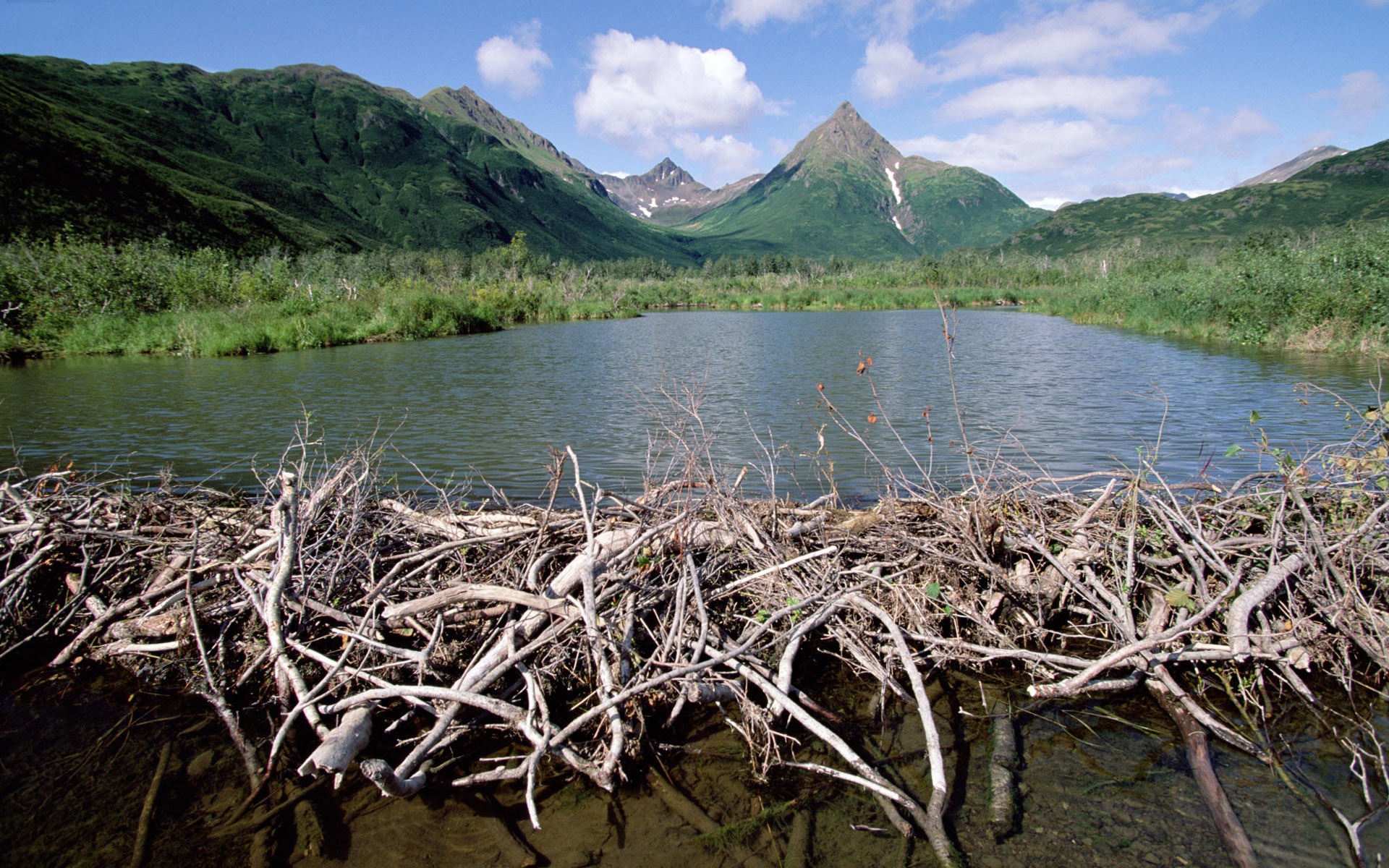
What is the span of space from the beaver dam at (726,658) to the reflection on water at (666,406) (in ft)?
2.97

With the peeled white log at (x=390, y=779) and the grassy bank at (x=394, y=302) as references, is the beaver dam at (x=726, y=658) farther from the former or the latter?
the grassy bank at (x=394, y=302)

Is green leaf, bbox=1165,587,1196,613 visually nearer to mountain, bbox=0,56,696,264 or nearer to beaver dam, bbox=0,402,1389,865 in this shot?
beaver dam, bbox=0,402,1389,865

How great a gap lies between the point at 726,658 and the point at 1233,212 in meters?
188

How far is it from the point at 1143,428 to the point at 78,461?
57.1ft

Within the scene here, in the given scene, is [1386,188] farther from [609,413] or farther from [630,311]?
[609,413]

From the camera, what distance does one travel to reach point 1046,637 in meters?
4.52

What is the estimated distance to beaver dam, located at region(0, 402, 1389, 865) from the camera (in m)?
3.12

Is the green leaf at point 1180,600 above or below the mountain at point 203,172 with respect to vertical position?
below

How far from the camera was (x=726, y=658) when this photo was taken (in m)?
3.21

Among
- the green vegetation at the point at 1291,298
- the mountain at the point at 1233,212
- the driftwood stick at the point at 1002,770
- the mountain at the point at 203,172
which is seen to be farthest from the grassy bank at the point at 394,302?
the mountain at the point at 1233,212

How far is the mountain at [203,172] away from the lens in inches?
3113

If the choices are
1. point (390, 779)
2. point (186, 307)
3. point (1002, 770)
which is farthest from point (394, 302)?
point (1002, 770)

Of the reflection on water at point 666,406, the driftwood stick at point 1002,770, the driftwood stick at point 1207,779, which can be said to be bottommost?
the driftwood stick at point 1002,770

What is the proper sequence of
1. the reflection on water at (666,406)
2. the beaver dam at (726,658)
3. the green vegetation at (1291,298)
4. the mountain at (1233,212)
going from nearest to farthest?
1. the beaver dam at (726,658)
2. the reflection on water at (666,406)
3. the green vegetation at (1291,298)
4. the mountain at (1233,212)
